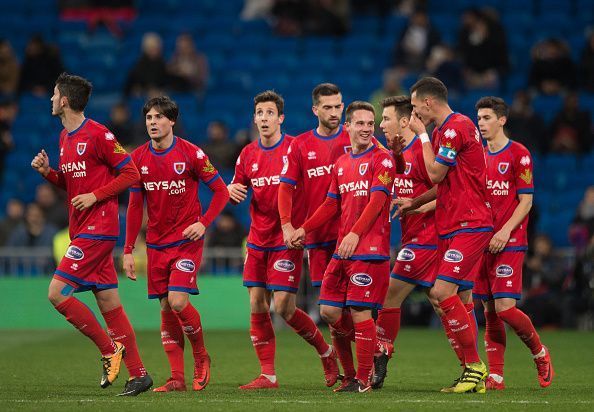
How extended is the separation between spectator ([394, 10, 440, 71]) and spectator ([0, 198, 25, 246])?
21.7 feet

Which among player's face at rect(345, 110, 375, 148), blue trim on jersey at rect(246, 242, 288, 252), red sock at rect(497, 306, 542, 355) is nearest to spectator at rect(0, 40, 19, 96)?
blue trim on jersey at rect(246, 242, 288, 252)

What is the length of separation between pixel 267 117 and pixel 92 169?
1.61 meters

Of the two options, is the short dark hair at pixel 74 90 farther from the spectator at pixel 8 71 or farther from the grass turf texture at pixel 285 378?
the spectator at pixel 8 71

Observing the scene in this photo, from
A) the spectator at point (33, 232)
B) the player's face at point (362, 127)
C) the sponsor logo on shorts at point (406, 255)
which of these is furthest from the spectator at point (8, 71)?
Result: the player's face at point (362, 127)

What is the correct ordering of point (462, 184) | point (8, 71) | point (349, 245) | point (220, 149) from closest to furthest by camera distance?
point (349, 245), point (462, 184), point (220, 149), point (8, 71)

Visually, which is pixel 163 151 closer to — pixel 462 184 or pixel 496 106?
pixel 462 184

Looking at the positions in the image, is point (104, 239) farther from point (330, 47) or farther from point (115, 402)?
point (330, 47)

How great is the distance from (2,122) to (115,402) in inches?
471

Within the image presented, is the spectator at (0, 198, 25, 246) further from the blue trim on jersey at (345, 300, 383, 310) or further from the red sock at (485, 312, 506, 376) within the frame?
the blue trim on jersey at (345, 300, 383, 310)

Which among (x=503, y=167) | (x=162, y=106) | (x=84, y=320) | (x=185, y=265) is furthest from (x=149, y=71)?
(x=84, y=320)

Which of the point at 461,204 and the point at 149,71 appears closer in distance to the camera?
the point at 461,204

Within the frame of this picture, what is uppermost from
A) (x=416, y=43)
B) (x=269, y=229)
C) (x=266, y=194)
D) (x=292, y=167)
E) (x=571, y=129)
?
(x=416, y=43)

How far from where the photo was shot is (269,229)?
33.5 ft

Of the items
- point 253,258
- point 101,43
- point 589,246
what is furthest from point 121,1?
point 253,258
